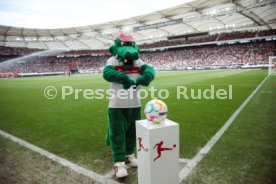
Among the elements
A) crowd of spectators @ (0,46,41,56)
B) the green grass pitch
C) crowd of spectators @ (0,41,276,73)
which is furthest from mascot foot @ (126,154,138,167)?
crowd of spectators @ (0,46,41,56)

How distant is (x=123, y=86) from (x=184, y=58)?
2058 inches

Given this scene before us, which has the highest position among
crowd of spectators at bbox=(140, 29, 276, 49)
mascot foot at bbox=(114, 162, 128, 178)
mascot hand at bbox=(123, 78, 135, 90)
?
crowd of spectators at bbox=(140, 29, 276, 49)

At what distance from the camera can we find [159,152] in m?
2.18

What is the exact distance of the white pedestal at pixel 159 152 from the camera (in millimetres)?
2145

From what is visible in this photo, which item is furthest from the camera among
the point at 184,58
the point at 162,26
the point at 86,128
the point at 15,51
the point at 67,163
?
the point at 15,51

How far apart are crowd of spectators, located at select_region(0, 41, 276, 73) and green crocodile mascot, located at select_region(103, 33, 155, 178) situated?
43.4 m

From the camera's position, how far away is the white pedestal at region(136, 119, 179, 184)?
2.14 metres

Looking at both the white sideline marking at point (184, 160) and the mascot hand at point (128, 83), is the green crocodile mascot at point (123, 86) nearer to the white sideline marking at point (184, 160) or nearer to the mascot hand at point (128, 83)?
the mascot hand at point (128, 83)

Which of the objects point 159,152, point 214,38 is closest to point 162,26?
point 214,38

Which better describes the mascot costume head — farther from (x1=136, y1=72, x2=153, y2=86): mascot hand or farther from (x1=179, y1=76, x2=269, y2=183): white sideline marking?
(x1=179, y1=76, x2=269, y2=183): white sideline marking

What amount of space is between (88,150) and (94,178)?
107 centimetres

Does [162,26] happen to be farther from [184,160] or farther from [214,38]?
Result: [184,160]

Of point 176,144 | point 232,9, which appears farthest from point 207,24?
point 176,144

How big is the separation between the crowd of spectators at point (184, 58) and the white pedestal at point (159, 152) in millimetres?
43978
